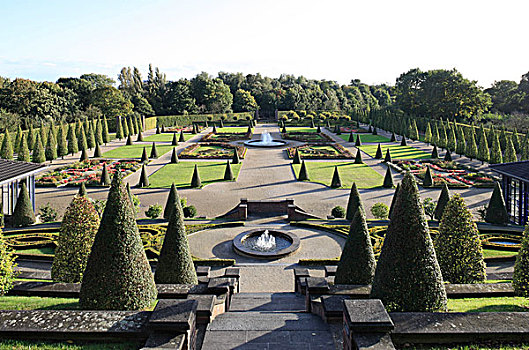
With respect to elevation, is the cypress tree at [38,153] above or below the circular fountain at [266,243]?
above

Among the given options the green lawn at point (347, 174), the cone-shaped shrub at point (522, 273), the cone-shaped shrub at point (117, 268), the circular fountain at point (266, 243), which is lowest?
the circular fountain at point (266, 243)

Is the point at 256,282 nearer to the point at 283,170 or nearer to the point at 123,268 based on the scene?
the point at 123,268

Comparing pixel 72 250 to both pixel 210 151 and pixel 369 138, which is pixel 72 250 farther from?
pixel 369 138

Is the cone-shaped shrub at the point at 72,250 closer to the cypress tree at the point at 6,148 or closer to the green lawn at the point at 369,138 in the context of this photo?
the cypress tree at the point at 6,148

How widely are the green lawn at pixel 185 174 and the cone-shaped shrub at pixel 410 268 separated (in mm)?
22472

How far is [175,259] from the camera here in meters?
9.84

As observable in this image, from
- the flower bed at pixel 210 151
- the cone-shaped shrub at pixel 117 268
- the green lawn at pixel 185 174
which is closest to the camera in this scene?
the cone-shaped shrub at pixel 117 268

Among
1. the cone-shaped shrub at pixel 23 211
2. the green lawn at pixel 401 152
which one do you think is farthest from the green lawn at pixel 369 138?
the cone-shaped shrub at pixel 23 211

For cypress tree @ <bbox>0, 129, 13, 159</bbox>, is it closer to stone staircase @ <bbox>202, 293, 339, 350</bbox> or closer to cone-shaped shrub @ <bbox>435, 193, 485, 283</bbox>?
stone staircase @ <bbox>202, 293, 339, 350</bbox>

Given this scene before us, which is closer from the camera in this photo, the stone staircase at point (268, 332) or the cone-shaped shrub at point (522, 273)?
the stone staircase at point (268, 332)

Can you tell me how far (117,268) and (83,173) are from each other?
2787cm

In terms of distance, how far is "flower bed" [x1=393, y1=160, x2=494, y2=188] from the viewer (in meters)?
28.0

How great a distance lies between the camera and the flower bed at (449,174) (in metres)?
28.0

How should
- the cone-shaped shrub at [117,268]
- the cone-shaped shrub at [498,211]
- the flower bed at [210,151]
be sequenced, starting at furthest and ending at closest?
1. the flower bed at [210,151]
2. the cone-shaped shrub at [498,211]
3. the cone-shaped shrub at [117,268]
